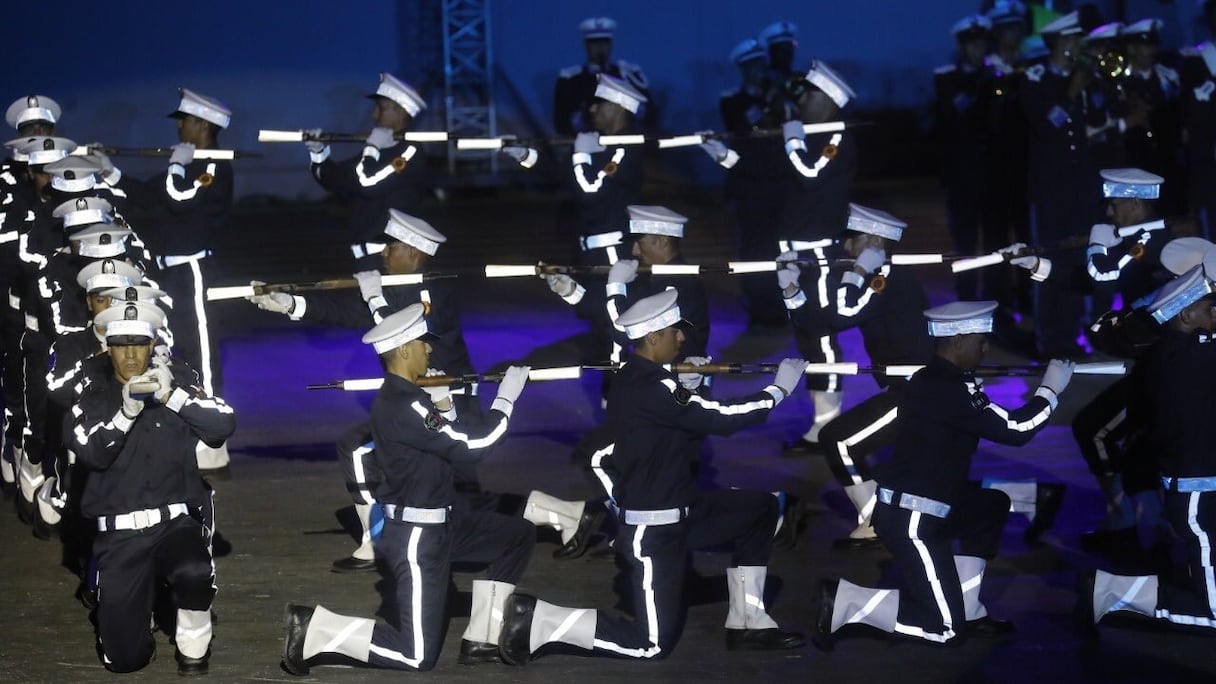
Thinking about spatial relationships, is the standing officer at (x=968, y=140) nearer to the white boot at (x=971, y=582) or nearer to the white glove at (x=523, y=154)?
the white glove at (x=523, y=154)

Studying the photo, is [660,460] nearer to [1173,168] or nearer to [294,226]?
[1173,168]

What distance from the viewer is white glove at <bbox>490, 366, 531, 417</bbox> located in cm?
699

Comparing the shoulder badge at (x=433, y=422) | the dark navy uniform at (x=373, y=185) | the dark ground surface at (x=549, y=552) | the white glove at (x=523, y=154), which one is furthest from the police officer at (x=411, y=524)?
the white glove at (x=523, y=154)

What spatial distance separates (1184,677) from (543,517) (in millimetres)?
3219

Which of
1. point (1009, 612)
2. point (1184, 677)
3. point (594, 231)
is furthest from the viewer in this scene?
point (594, 231)

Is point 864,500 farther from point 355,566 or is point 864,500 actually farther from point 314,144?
point 314,144

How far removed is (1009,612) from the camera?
746 cm

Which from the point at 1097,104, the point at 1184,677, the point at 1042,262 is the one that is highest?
the point at 1097,104

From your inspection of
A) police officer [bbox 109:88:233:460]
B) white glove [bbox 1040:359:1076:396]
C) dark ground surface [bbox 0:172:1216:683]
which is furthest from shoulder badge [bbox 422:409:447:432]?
police officer [bbox 109:88:233:460]

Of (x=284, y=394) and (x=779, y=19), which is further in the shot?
(x=779, y=19)

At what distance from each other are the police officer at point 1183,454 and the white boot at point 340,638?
3.01m

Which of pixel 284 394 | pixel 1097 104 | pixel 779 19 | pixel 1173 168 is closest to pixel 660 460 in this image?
pixel 284 394

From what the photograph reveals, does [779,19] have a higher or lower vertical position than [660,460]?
higher

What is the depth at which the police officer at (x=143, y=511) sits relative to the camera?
22.4ft
